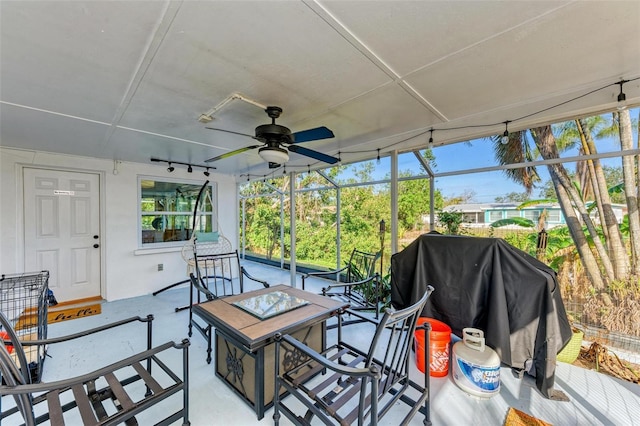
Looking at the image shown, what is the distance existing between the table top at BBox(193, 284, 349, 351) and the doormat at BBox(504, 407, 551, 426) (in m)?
1.30

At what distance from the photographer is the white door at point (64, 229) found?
384 cm

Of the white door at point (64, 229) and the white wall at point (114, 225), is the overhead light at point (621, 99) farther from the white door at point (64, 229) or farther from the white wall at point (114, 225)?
the white door at point (64, 229)

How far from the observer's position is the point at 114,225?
4.35 metres

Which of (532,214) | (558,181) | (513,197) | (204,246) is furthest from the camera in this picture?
(204,246)

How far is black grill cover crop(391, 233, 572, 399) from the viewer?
1969mm

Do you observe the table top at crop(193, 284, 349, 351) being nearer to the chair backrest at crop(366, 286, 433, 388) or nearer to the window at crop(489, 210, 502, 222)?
the chair backrest at crop(366, 286, 433, 388)

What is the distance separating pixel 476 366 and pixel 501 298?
57 cm

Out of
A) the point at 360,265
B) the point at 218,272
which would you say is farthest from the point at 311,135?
the point at 218,272

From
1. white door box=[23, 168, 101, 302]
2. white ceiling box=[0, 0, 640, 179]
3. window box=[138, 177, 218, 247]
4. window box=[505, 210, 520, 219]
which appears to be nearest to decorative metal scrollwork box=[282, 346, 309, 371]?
white ceiling box=[0, 0, 640, 179]

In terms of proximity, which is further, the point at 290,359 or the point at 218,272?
the point at 218,272

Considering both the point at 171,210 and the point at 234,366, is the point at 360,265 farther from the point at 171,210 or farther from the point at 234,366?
the point at 171,210

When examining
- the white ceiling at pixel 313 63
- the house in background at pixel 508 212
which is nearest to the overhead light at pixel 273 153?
the white ceiling at pixel 313 63

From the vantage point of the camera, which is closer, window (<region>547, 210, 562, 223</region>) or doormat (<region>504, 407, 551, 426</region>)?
doormat (<region>504, 407, 551, 426</region>)

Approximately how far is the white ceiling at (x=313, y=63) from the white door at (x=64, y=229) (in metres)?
1.36
